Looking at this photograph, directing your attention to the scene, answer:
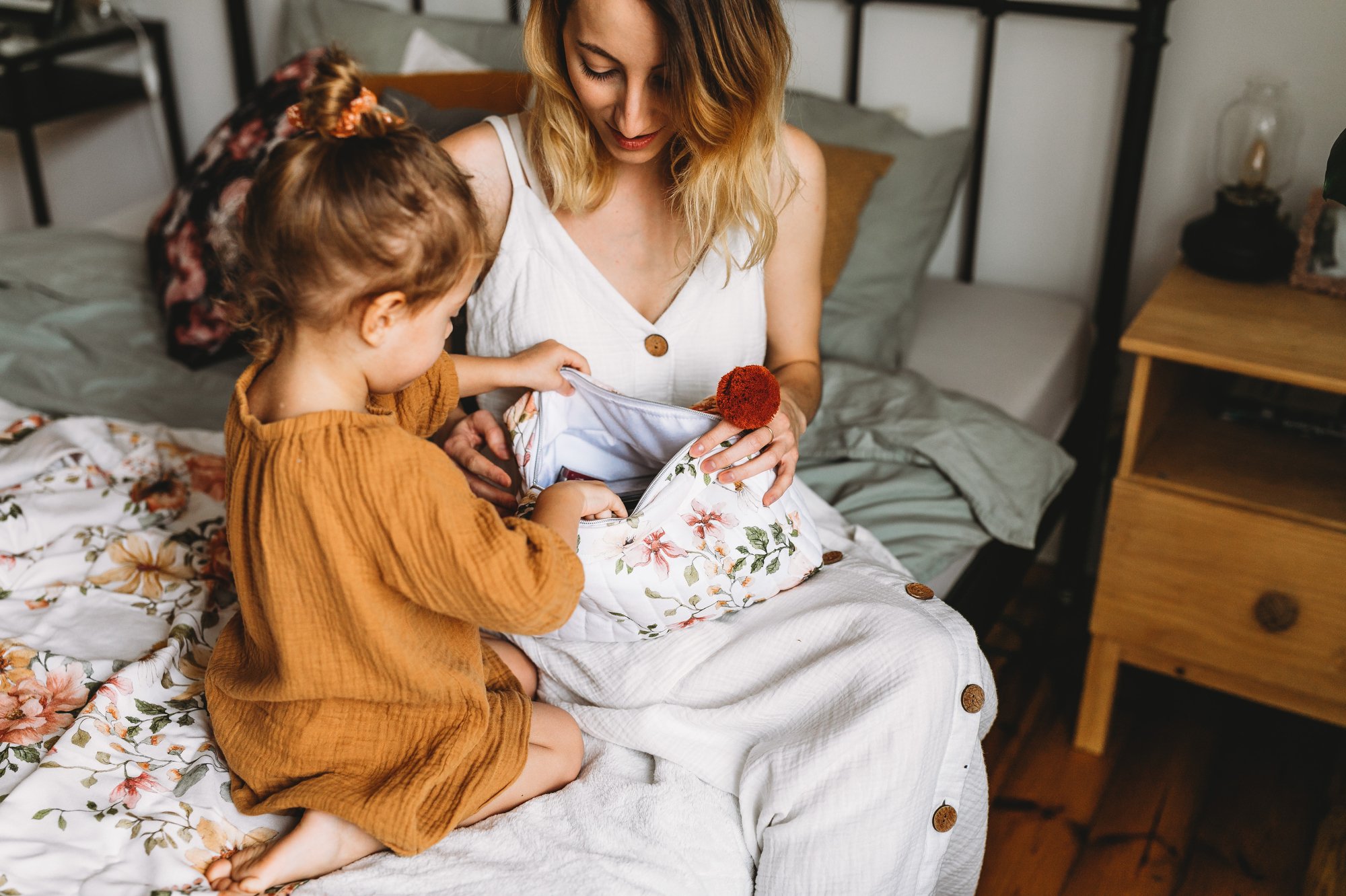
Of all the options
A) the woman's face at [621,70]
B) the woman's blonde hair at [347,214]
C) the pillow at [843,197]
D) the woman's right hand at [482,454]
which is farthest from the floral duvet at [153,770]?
the pillow at [843,197]

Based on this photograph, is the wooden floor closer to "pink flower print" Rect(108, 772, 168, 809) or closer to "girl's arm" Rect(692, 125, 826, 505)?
"girl's arm" Rect(692, 125, 826, 505)

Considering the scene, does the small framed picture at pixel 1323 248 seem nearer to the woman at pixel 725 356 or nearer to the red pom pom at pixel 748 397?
the woman at pixel 725 356

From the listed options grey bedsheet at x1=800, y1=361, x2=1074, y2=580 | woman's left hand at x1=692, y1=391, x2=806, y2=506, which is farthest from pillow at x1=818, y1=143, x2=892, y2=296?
woman's left hand at x1=692, y1=391, x2=806, y2=506

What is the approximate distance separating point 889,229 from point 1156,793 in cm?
98

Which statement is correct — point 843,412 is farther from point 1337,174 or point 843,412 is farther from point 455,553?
point 455,553

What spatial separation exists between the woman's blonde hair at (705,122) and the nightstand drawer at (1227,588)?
699 millimetres

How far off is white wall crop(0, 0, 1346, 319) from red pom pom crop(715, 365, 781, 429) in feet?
2.28

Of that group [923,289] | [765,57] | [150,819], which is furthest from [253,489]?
[923,289]

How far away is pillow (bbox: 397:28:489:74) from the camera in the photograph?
6.91 feet

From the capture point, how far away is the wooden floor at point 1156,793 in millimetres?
1584

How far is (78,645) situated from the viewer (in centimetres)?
121

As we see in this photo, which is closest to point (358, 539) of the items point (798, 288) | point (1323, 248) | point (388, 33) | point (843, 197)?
point (798, 288)

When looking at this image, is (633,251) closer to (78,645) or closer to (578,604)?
(578,604)

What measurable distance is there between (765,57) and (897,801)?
30.7 inches
